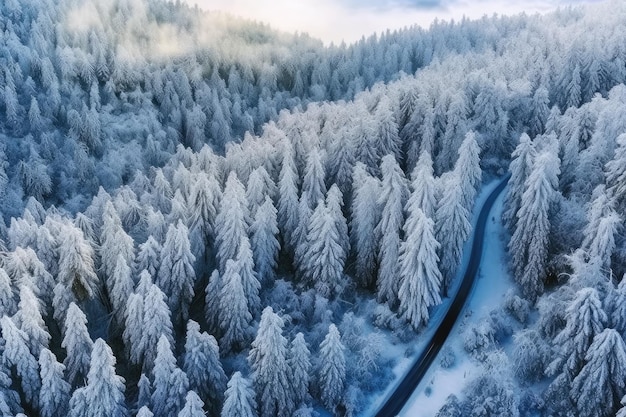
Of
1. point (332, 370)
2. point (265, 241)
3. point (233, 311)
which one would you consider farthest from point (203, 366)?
point (265, 241)

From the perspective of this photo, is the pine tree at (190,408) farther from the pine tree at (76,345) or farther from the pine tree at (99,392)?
the pine tree at (76,345)

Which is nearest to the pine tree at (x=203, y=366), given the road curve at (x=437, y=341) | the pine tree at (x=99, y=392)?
the pine tree at (x=99, y=392)

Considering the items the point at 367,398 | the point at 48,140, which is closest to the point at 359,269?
the point at 367,398

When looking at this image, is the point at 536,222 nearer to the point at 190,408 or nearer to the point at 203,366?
the point at 203,366

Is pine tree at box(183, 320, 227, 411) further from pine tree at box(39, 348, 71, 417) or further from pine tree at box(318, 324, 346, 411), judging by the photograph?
pine tree at box(39, 348, 71, 417)

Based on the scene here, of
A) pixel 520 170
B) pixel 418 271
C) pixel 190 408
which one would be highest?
pixel 520 170

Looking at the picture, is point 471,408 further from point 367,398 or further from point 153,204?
point 153,204
